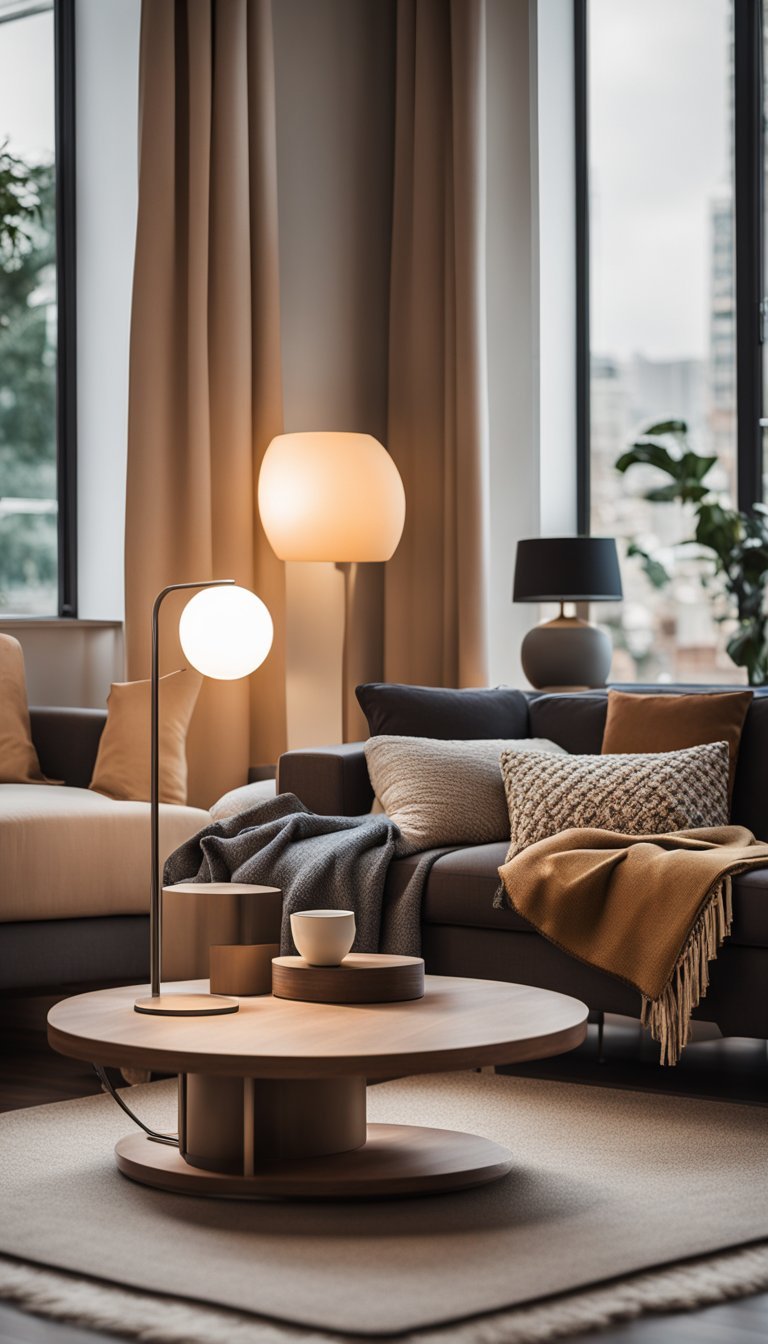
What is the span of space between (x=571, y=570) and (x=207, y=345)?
128 cm

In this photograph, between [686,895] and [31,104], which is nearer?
[686,895]

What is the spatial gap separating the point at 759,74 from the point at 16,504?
2775mm

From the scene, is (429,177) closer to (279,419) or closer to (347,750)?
(279,419)

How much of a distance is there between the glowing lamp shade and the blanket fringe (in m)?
1.90

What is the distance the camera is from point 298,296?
18.0 feet

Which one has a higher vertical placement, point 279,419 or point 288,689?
point 279,419

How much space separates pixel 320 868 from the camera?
12.3ft

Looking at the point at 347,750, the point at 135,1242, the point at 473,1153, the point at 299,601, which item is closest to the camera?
the point at 135,1242

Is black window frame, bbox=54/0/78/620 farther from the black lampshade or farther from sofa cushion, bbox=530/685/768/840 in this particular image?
sofa cushion, bbox=530/685/768/840

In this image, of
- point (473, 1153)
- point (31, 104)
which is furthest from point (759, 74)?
point (473, 1153)

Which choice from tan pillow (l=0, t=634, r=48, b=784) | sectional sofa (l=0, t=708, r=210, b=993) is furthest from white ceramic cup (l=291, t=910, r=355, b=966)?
tan pillow (l=0, t=634, r=48, b=784)

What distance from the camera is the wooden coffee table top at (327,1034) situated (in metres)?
2.45

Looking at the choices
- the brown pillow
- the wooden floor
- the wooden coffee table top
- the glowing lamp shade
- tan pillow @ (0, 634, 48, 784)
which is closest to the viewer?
the wooden coffee table top

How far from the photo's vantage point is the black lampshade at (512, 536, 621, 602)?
5.08 meters
